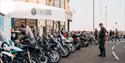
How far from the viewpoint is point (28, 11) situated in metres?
18.2

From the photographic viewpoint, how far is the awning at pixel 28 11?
1664 centimetres

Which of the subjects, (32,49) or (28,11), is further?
(28,11)

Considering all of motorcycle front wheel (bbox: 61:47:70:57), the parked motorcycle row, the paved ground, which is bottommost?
the paved ground

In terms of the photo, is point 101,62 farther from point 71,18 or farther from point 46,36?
point 71,18

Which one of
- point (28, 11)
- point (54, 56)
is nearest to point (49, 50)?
point (54, 56)

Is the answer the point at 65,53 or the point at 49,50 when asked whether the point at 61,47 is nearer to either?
the point at 65,53

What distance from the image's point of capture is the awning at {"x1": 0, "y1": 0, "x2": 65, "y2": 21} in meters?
16.6

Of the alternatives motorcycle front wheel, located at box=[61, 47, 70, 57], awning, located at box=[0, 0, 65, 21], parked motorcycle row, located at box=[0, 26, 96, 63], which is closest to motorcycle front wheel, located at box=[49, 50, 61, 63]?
parked motorcycle row, located at box=[0, 26, 96, 63]

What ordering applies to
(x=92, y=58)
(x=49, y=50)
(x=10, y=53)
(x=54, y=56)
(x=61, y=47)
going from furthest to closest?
(x=92, y=58)
(x=61, y=47)
(x=54, y=56)
(x=49, y=50)
(x=10, y=53)

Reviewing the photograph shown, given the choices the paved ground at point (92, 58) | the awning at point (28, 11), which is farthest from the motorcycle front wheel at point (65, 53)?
the awning at point (28, 11)

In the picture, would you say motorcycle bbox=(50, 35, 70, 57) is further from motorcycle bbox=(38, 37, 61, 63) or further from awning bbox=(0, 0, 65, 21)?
motorcycle bbox=(38, 37, 61, 63)

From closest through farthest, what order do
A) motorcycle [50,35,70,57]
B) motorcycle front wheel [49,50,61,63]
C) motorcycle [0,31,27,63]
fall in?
motorcycle [0,31,27,63] → motorcycle front wheel [49,50,61,63] → motorcycle [50,35,70,57]

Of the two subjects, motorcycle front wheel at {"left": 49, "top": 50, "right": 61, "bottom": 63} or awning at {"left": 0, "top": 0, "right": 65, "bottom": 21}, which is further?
motorcycle front wheel at {"left": 49, "top": 50, "right": 61, "bottom": 63}

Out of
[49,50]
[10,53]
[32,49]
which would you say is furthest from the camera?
[49,50]
